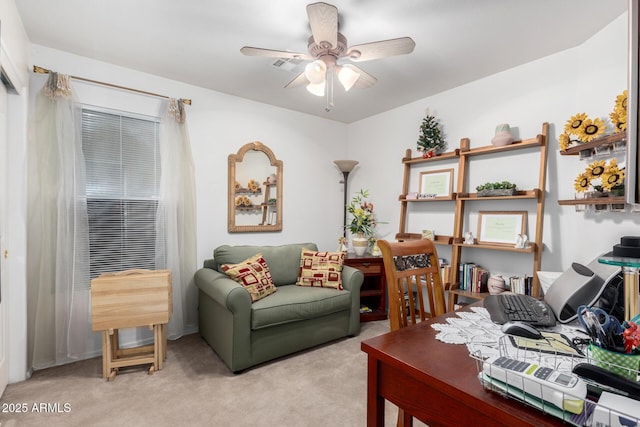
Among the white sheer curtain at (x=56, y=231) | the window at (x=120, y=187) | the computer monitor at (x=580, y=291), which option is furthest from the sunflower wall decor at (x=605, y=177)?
the white sheer curtain at (x=56, y=231)

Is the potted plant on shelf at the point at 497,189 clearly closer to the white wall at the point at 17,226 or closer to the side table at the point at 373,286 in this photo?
the side table at the point at 373,286

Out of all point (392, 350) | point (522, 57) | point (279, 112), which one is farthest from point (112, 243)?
point (522, 57)

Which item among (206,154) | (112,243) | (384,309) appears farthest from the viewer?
(384,309)

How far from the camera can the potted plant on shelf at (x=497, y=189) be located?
271cm

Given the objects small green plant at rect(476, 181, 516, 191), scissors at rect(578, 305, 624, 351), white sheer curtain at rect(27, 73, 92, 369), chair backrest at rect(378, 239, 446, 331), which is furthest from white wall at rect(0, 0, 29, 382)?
small green plant at rect(476, 181, 516, 191)

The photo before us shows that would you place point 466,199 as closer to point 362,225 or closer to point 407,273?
point 362,225

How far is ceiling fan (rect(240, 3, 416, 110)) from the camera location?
174 cm

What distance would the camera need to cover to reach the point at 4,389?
2129 mm

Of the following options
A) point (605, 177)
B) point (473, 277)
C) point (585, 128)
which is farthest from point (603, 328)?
point (473, 277)

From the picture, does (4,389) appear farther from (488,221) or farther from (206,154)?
(488,221)

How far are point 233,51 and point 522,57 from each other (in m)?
2.44

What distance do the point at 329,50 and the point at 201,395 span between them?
2.47 meters

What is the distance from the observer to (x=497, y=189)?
278 centimetres

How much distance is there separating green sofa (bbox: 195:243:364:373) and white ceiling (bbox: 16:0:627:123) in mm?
1799
